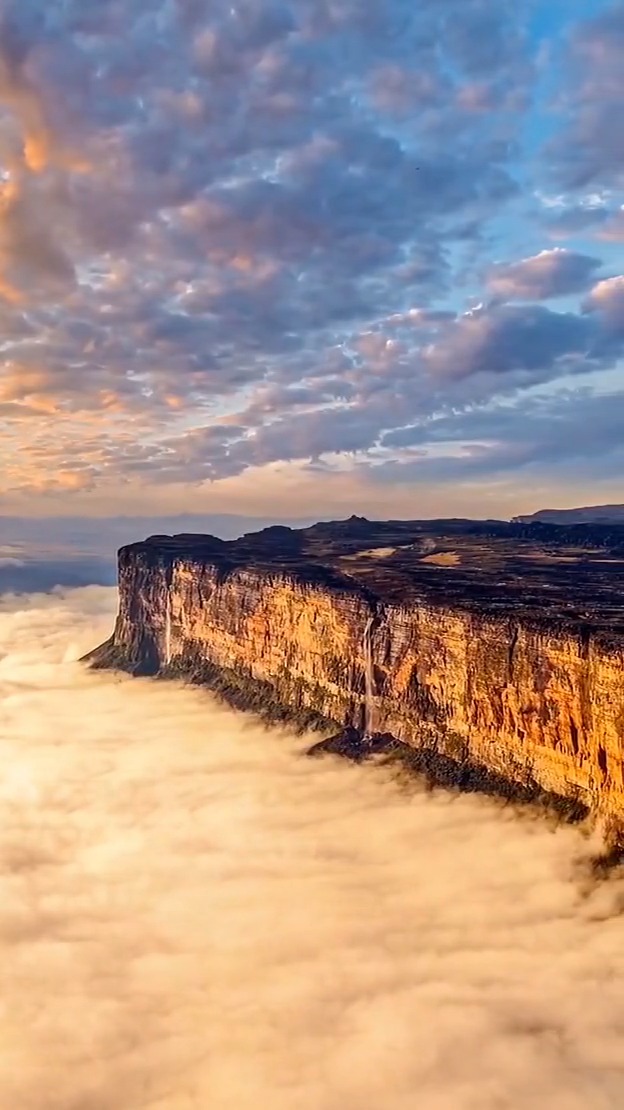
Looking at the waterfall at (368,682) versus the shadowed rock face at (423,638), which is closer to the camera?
the shadowed rock face at (423,638)

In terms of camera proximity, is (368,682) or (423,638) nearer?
(423,638)

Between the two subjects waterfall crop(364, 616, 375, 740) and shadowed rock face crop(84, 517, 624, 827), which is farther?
waterfall crop(364, 616, 375, 740)

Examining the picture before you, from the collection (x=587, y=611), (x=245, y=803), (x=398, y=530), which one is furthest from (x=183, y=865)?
(x=398, y=530)

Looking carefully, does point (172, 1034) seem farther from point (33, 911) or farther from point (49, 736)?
point (49, 736)

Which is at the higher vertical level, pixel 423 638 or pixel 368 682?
pixel 423 638
